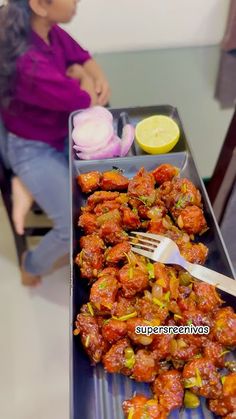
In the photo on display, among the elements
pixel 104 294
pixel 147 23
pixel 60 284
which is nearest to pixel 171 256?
pixel 104 294

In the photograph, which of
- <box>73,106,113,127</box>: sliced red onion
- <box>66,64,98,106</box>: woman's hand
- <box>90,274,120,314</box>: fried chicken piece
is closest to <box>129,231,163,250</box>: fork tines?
<box>90,274,120,314</box>: fried chicken piece

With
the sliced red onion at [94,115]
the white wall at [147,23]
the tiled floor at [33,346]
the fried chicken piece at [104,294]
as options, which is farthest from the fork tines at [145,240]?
the white wall at [147,23]

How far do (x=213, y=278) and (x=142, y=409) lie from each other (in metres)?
0.26

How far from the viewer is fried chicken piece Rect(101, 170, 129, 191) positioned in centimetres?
96

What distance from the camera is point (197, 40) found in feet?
6.46

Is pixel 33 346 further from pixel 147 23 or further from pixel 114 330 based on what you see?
pixel 147 23

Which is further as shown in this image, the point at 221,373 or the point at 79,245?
the point at 79,245

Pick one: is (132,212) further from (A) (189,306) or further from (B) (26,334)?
(B) (26,334)

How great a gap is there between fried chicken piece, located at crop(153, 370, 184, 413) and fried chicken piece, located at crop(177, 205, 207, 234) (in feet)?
0.96

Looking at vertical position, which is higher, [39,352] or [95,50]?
[95,50]

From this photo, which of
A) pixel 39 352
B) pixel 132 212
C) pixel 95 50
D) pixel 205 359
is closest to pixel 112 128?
pixel 132 212

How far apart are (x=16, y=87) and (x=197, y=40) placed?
39.1 inches

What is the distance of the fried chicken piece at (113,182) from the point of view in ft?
3.16

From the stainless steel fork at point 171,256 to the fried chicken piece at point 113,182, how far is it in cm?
16
